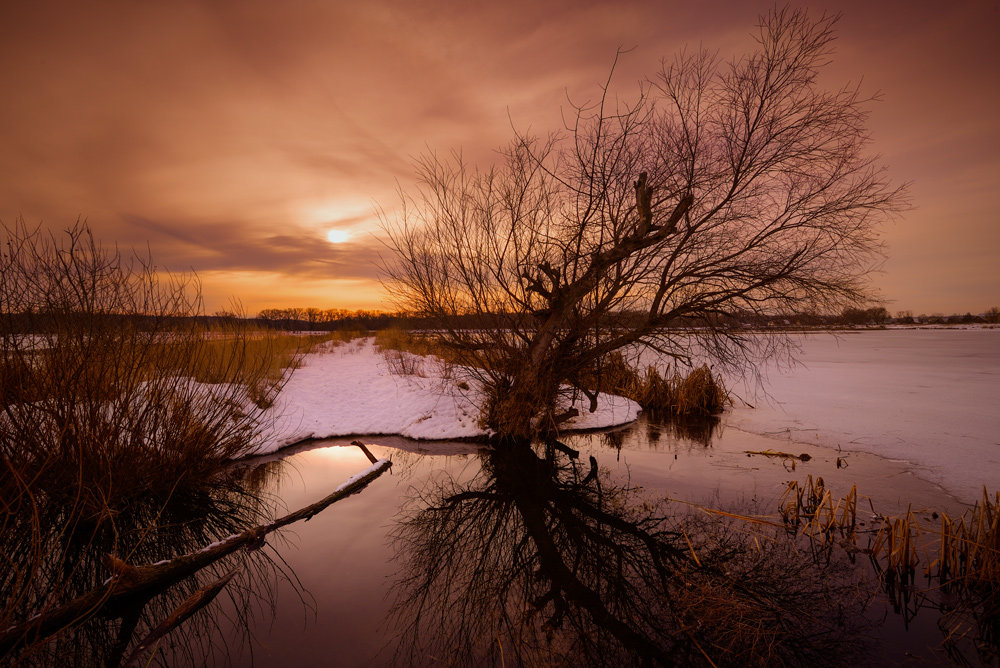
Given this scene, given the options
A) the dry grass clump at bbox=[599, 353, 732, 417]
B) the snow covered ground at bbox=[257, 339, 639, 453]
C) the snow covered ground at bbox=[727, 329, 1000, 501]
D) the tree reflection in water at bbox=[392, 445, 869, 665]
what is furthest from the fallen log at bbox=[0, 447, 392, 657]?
the snow covered ground at bbox=[727, 329, 1000, 501]

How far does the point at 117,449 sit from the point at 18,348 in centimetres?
144

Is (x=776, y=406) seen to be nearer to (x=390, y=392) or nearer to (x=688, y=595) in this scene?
(x=688, y=595)

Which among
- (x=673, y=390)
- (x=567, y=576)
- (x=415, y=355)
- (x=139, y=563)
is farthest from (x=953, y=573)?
(x=415, y=355)

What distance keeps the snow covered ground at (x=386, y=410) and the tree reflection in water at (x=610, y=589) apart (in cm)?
349

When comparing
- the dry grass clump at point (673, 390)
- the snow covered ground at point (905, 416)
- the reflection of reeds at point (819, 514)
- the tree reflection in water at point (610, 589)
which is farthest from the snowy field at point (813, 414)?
the tree reflection in water at point (610, 589)

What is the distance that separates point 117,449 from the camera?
186 inches

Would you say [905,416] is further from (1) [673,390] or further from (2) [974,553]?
(2) [974,553]

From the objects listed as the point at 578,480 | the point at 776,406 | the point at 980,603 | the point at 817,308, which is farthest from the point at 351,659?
the point at 776,406

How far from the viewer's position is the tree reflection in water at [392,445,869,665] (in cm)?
326

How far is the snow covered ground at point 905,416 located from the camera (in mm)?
6398

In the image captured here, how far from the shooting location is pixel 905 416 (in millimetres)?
9125

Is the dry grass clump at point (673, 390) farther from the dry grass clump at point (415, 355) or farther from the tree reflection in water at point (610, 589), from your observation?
the tree reflection in water at point (610, 589)

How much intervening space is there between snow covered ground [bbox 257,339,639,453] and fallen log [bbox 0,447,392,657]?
340cm

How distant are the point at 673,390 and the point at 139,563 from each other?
1131cm
